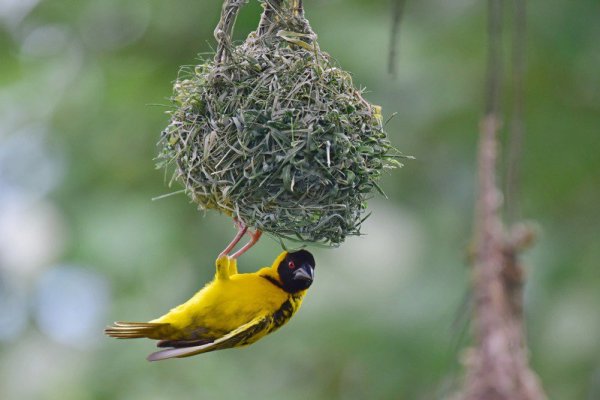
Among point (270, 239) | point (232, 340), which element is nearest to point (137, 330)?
point (232, 340)

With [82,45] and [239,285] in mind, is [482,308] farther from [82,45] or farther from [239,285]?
[82,45]

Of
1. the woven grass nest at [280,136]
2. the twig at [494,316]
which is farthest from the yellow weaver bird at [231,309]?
the twig at [494,316]

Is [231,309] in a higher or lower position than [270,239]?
higher

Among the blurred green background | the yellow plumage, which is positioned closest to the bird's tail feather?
the yellow plumage

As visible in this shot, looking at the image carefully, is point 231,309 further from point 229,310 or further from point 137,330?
point 137,330

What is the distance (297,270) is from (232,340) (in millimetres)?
396

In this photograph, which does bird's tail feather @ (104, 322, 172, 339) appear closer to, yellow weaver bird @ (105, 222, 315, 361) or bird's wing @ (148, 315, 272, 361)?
yellow weaver bird @ (105, 222, 315, 361)

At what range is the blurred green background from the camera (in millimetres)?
7934

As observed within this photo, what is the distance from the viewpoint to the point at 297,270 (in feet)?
13.6

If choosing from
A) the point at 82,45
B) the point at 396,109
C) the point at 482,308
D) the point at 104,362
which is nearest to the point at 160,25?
the point at 82,45

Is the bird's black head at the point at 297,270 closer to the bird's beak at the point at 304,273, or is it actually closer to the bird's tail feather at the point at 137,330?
the bird's beak at the point at 304,273

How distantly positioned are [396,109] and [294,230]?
498 cm

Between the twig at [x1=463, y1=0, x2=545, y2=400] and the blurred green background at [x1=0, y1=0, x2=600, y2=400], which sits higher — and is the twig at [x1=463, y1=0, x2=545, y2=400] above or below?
above

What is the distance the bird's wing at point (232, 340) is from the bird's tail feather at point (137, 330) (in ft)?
0.38
